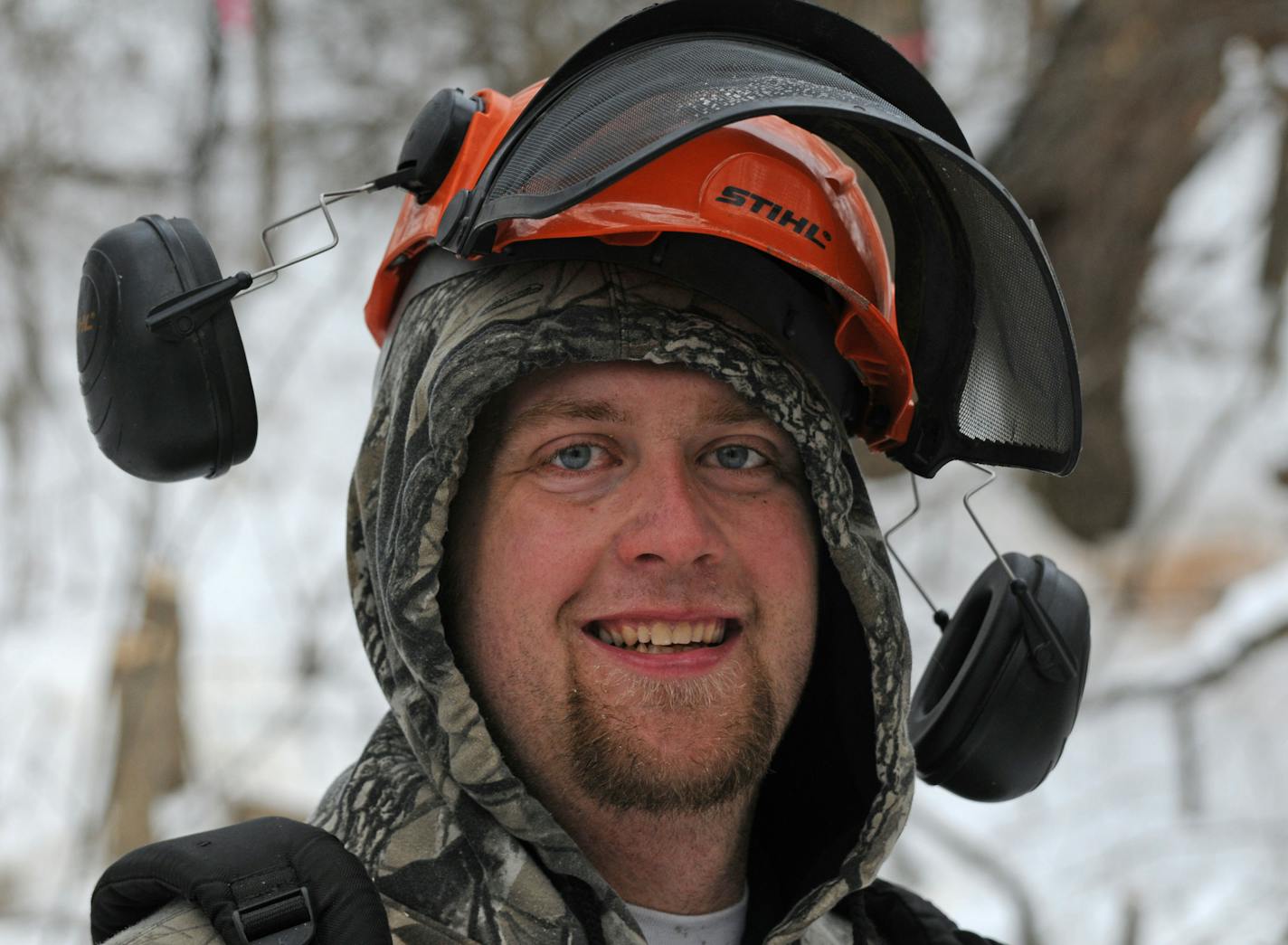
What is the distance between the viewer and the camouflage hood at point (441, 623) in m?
1.91

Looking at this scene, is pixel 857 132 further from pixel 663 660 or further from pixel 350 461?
pixel 350 461

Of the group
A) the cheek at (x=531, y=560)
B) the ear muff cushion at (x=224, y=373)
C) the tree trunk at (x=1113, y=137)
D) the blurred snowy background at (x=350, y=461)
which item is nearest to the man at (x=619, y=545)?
the cheek at (x=531, y=560)

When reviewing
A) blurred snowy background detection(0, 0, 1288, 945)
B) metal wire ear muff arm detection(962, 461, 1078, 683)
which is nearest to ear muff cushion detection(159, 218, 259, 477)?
metal wire ear muff arm detection(962, 461, 1078, 683)

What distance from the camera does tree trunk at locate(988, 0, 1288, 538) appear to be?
7.28 meters

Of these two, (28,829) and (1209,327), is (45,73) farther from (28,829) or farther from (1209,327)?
(1209,327)

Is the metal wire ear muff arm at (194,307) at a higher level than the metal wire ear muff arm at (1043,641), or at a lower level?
higher

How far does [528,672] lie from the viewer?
2.02 m

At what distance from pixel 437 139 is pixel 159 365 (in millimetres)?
510

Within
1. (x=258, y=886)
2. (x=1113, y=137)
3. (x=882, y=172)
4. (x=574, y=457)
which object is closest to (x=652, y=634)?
(x=574, y=457)

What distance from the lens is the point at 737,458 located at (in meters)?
2.16

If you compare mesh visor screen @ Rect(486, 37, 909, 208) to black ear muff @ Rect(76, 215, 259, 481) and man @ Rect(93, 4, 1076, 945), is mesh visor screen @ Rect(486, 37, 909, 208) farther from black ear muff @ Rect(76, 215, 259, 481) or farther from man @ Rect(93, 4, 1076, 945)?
black ear muff @ Rect(76, 215, 259, 481)

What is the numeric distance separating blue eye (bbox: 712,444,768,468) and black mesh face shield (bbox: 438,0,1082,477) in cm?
25

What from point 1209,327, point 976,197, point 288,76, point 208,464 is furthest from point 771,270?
point 1209,327

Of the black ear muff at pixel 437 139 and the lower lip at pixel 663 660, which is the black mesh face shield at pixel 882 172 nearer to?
the black ear muff at pixel 437 139
